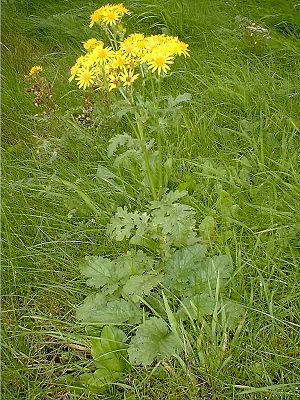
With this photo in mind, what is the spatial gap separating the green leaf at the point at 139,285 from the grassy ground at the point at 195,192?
0.19 m

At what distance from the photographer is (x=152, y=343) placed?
1.62m

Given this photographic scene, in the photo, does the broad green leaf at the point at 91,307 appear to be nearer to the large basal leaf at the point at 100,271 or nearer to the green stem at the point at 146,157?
the large basal leaf at the point at 100,271

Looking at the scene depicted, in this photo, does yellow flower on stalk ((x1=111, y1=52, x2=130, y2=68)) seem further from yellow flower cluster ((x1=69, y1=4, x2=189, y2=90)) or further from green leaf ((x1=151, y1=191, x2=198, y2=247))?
green leaf ((x1=151, y1=191, x2=198, y2=247))

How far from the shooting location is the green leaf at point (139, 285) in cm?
176

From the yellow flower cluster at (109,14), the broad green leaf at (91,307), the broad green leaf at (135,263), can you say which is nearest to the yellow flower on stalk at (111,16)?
the yellow flower cluster at (109,14)

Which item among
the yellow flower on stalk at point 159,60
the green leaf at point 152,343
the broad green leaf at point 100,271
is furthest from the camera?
the broad green leaf at point 100,271

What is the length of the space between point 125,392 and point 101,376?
0.08 meters

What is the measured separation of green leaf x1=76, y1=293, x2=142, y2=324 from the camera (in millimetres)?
1748

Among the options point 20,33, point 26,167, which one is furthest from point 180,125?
point 20,33

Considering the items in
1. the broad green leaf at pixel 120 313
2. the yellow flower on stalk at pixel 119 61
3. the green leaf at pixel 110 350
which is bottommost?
the green leaf at pixel 110 350

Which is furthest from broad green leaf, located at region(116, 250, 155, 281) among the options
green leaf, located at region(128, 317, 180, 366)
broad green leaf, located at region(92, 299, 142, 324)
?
green leaf, located at region(128, 317, 180, 366)

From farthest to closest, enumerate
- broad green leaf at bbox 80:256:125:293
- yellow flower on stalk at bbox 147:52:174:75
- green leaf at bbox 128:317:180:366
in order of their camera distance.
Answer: broad green leaf at bbox 80:256:125:293
yellow flower on stalk at bbox 147:52:174:75
green leaf at bbox 128:317:180:366

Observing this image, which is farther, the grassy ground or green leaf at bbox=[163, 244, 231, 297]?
green leaf at bbox=[163, 244, 231, 297]

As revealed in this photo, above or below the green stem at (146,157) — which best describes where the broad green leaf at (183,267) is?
below
